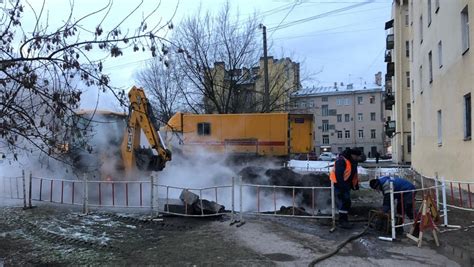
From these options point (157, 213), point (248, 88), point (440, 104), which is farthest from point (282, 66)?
point (157, 213)

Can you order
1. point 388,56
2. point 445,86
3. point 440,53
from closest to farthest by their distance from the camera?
point 445,86, point 440,53, point 388,56

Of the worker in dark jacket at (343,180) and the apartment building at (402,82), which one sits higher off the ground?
the apartment building at (402,82)

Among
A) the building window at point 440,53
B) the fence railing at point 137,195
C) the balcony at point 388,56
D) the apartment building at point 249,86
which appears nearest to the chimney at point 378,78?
the balcony at point 388,56

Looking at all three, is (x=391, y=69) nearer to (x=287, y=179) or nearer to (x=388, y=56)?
(x=388, y=56)

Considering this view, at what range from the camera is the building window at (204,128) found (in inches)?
950

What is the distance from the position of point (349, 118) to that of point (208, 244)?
87.1 m

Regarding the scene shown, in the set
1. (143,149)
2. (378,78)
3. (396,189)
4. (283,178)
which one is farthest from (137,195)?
(378,78)

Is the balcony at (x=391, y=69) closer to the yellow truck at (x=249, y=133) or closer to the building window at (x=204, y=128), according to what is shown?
the yellow truck at (x=249, y=133)

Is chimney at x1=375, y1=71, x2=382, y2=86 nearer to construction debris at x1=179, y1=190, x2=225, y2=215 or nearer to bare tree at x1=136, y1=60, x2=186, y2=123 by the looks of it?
bare tree at x1=136, y1=60, x2=186, y2=123

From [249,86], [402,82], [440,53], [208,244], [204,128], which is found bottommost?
[208,244]

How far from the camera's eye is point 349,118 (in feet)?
302

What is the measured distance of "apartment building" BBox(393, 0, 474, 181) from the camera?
14102 millimetres

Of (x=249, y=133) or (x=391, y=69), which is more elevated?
(x=391, y=69)

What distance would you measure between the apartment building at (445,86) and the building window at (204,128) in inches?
410
